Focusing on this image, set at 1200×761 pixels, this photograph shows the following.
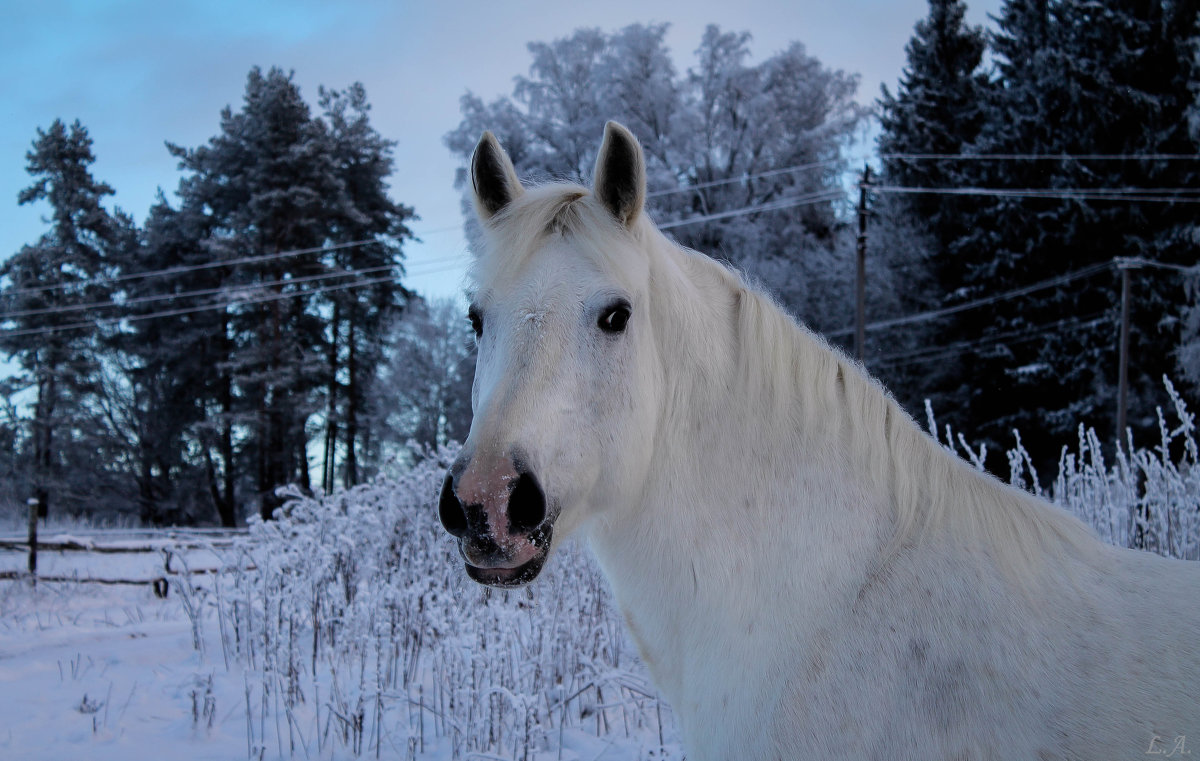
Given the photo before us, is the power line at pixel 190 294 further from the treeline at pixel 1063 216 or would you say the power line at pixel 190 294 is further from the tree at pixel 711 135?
the treeline at pixel 1063 216

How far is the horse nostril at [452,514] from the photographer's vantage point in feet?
5.25

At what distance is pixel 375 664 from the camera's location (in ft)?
15.6

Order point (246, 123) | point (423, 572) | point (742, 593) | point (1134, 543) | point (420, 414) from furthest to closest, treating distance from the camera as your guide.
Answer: point (246, 123)
point (420, 414)
point (423, 572)
point (1134, 543)
point (742, 593)

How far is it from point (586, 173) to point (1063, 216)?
15.2 m

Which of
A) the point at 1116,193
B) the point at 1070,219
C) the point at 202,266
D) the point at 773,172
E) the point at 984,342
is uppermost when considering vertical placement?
the point at 773,172

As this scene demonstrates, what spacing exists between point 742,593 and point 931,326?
84.6ft

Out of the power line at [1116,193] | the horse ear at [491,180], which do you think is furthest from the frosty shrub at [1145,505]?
the power line at [1116,193]

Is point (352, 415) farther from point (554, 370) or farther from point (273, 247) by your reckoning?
point (554, 370)

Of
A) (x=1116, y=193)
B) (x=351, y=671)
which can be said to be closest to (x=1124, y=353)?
(x=1116, y=193)

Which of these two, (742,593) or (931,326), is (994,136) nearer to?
(931,326)

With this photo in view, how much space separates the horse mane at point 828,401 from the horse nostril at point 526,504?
633mm

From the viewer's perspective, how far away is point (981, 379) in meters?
23.6

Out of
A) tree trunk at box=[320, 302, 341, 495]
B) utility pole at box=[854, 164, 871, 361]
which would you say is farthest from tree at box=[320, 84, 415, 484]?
utility pole at box=[854, 164, 871, 361]

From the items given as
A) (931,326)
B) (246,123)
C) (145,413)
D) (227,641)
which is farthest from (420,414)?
(227,641)
